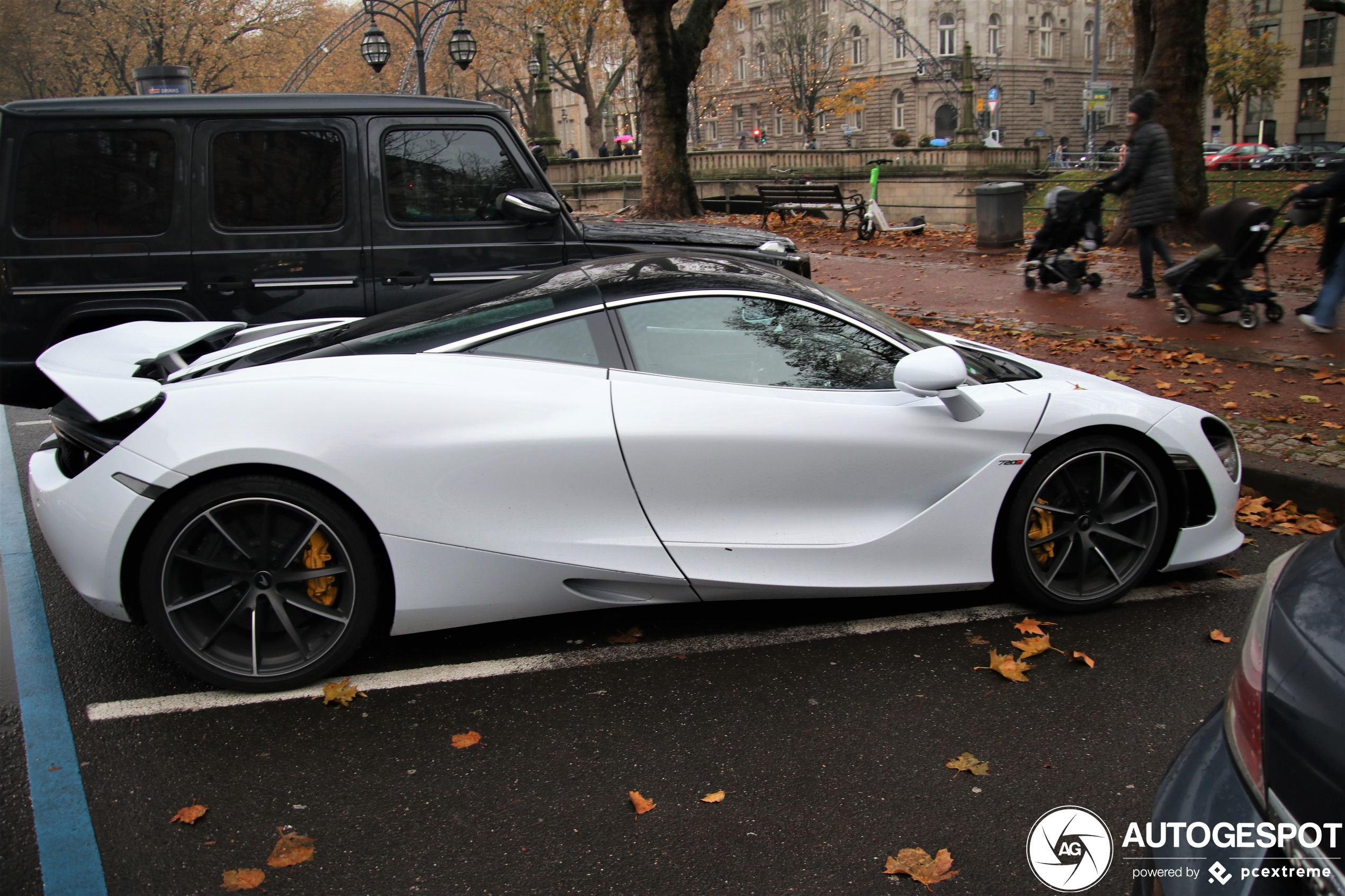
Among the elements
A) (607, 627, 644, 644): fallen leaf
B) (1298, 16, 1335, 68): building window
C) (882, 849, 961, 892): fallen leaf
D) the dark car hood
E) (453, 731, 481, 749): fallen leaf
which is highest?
(1298, 16, 1335, 68): building window

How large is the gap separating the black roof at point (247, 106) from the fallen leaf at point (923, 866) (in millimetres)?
4856

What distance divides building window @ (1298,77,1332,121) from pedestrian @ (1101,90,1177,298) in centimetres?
6074

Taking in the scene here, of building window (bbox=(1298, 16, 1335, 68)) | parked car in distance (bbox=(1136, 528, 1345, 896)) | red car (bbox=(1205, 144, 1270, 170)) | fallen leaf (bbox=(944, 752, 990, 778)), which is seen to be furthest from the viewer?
building window (bbox=(1298, 16, 1335, 68))

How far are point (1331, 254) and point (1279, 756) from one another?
341 inches

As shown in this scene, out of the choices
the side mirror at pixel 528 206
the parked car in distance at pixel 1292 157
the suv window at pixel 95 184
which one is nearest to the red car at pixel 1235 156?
the parked car in distance at pixel 1292 157

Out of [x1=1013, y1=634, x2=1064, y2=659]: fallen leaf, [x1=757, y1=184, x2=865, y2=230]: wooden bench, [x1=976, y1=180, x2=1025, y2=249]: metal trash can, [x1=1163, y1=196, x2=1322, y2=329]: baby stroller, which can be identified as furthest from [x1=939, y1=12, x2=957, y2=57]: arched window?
[x1=1013, y1=634, x2=1064, y2=659]: fallen leaf

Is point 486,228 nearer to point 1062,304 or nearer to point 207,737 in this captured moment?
point 207,737

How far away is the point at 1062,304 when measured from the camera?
1106 cm

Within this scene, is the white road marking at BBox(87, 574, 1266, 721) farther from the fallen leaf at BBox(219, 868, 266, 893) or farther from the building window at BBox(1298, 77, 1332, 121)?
the building window at BBox(1298, 77, 1332, 121)

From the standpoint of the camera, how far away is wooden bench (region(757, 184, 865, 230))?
21.6m

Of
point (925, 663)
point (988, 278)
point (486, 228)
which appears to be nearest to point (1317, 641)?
point (925, 663)

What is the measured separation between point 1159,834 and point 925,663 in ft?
6.68

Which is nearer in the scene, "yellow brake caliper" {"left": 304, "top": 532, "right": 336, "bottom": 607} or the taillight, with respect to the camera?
the taillight

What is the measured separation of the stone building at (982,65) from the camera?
72625 mm
